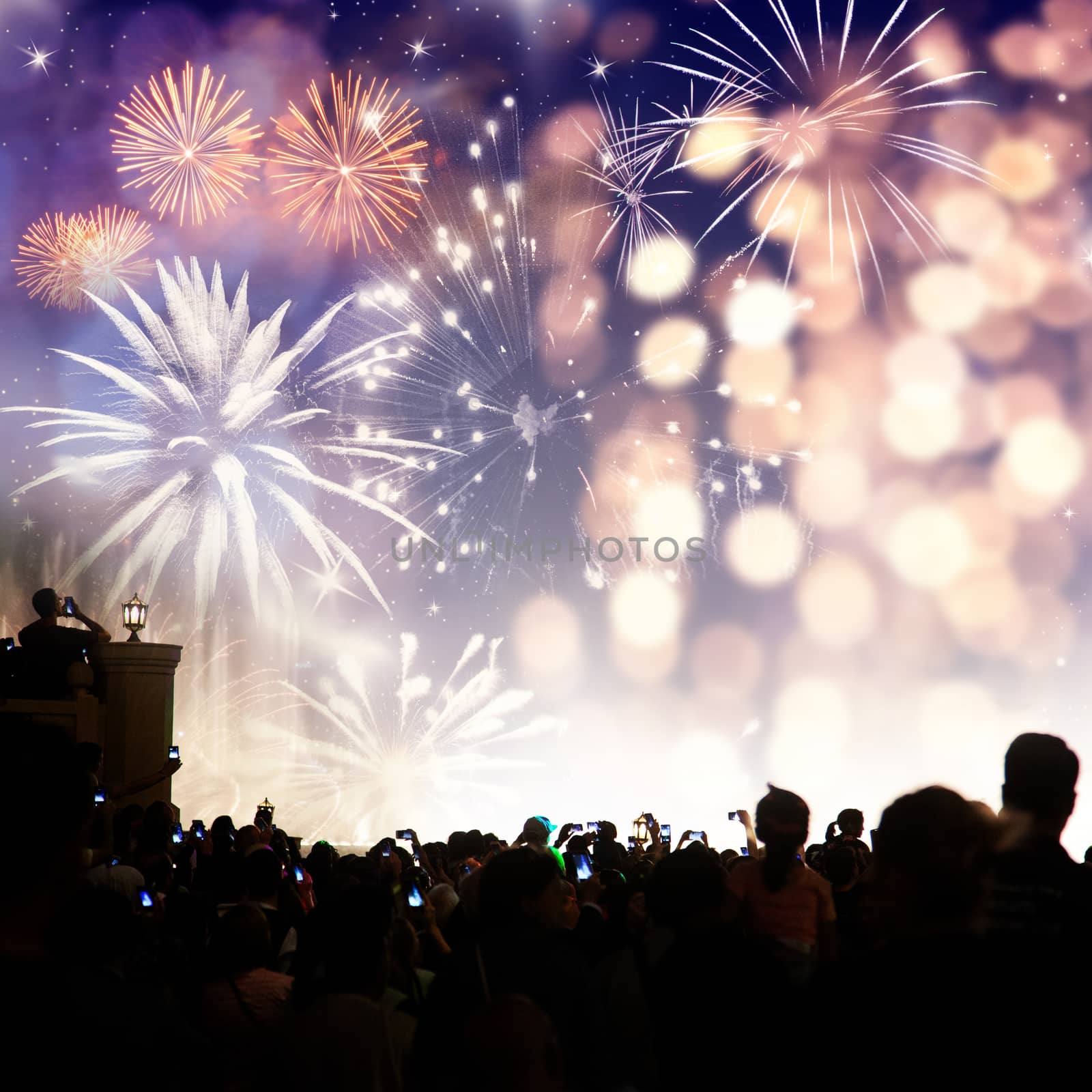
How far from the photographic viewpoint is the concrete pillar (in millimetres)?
10289

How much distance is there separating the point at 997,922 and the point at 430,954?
247cm

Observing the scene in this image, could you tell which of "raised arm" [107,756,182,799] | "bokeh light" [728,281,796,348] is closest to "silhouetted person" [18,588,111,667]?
"raised arm" [107,756,182,799]

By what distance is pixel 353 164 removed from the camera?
Result: 19.6 m

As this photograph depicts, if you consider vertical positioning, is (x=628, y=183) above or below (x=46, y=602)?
above

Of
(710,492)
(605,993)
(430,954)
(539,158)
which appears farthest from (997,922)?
(539,158)

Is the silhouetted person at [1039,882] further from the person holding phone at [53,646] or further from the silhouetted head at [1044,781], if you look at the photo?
the person holding phone at [53,646]

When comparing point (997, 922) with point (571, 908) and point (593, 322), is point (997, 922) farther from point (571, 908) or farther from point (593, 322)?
point (593, 322)

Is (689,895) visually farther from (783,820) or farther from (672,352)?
(672,352)

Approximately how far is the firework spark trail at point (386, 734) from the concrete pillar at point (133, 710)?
32.4ft

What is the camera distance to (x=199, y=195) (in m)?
21.0

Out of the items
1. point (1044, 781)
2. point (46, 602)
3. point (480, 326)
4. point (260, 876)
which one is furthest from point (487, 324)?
point (1044, 781)

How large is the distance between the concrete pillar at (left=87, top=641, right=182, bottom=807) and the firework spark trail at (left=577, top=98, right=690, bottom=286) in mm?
12025

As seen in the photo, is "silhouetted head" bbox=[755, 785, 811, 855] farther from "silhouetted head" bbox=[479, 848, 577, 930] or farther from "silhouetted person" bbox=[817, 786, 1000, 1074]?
"silhouetted person" bbox=[817, 786, 1000, 1074]

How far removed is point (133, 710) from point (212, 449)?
10.5 m
